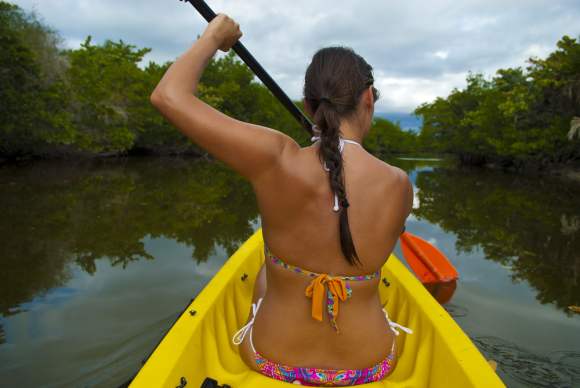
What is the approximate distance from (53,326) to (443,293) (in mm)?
3825

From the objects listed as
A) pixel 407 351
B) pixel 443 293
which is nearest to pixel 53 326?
pixel 407 351

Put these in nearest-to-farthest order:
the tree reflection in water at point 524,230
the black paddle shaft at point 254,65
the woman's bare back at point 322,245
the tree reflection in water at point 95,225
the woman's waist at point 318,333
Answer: the woman's bare back at point 322,245, the woman's waist at point 318,333, the black paddle shaft at point 254,65, the tree reflection in water at point 95,225, the tree reflection in water at point 524,230

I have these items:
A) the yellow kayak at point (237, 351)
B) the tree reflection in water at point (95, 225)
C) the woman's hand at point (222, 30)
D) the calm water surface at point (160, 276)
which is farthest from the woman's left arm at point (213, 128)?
the tree reflection in water at point (95, 225)

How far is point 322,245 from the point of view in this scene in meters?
1.35

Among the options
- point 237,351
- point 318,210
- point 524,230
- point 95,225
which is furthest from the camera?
point 524,230

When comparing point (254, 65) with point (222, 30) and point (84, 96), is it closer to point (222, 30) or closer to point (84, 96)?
point (222, 30)

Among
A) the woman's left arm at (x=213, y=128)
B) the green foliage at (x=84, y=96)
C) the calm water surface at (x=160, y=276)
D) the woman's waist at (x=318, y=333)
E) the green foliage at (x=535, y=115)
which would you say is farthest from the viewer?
the green foliage at (x=535, y=115)

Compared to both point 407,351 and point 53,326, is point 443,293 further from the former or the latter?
point 53,326

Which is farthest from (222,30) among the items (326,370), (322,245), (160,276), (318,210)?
(160,276)

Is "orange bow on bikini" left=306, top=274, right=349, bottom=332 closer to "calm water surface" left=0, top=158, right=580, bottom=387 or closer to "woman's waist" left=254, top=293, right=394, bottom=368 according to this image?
"woman's waist" left=254, top=293, right=394, bottom=368

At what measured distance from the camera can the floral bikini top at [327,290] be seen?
4.40ft

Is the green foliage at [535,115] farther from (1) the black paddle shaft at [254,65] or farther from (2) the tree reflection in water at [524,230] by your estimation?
(1) the black paddle shaft at [254,65]

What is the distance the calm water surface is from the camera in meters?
3.10

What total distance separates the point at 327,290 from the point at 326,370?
14.0 inches
